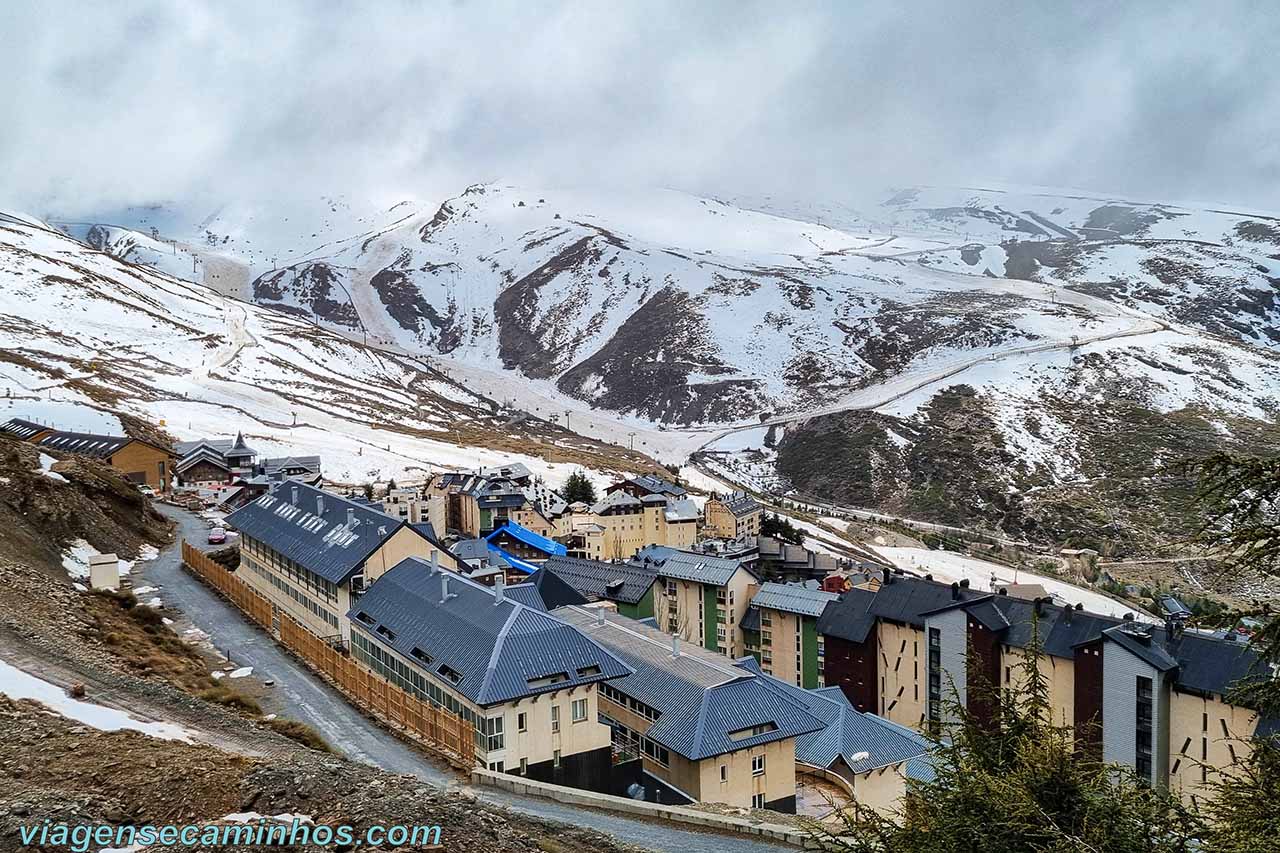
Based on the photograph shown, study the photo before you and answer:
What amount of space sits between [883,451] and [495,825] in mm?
120920

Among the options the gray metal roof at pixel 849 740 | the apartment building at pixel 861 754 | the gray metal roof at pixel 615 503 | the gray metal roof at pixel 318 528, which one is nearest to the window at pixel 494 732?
the apartment building at pixel 861 754

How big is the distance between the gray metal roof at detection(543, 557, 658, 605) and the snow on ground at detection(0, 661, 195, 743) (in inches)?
1231

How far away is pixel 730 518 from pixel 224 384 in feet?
310

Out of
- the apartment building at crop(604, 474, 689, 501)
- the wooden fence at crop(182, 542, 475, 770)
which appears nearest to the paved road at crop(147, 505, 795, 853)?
the wooden fence at crop(182, 542, 475, 770)

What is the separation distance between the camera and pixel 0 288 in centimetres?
15750

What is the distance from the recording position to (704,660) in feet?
101

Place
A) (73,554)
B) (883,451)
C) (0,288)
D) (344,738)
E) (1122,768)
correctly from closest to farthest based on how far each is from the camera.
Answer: (1122,768)
(344,738)
(73,554)
(883,451)
(0,288)

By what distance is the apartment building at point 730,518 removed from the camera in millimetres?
81500

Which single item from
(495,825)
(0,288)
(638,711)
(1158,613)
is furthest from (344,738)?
(0,288)

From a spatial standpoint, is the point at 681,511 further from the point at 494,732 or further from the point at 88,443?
the point at 494,732

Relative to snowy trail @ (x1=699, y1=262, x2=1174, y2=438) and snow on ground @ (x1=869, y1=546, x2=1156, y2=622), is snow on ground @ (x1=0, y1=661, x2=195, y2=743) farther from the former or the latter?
snowy trail @ (x1=699, y1=262, x2=1174, y2=438)

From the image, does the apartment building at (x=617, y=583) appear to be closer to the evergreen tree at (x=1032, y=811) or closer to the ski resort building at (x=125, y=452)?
the evergreen tree at (x=1032, y=811)

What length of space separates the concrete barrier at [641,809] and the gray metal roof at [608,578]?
1056 inches

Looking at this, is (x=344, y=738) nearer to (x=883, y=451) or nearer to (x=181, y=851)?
(x=181, y=851)
